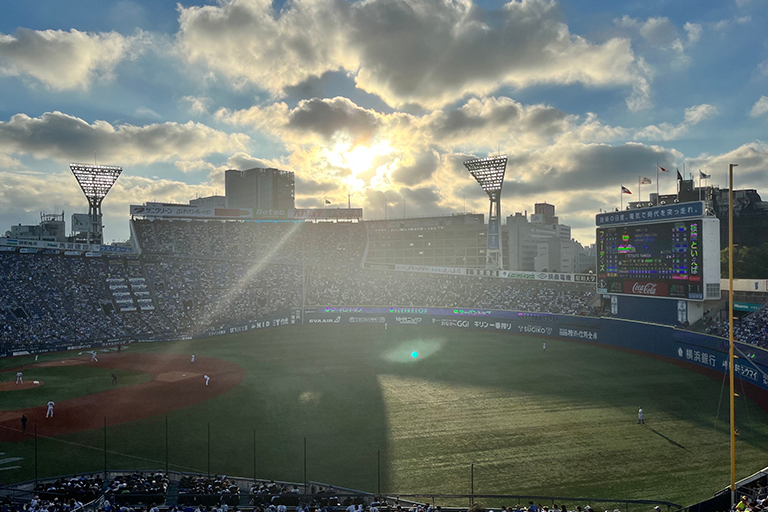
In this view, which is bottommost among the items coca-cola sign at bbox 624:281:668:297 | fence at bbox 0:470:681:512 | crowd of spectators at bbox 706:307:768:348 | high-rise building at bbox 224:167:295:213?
fence at bbox 0:470:681:512

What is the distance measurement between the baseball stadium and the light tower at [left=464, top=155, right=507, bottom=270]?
1.34 feet

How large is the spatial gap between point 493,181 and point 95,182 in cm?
5970

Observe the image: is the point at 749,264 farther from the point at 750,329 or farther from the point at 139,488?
the point at 139,488

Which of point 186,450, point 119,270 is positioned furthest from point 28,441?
point 119,270

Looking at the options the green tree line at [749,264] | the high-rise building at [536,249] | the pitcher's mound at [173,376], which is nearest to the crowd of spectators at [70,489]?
Answer: the pitcher's mound at [173,376]

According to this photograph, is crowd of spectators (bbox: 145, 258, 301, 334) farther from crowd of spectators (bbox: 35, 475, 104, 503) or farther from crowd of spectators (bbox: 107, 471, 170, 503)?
crowd of spectators (bbox: 107, 471, 170, 503)

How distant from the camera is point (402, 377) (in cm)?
3525

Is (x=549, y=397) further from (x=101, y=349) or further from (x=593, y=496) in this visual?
(x=101, y=349)

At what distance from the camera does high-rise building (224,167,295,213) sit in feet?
608

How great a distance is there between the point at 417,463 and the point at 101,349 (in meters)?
41.5

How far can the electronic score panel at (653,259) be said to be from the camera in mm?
38156

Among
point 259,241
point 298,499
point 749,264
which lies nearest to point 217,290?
point 259,241

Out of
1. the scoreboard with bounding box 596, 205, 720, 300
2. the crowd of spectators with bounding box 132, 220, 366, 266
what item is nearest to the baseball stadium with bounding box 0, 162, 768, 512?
the scoreboard with bounding box 596, 205, 720, 300

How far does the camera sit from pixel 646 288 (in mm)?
42531
